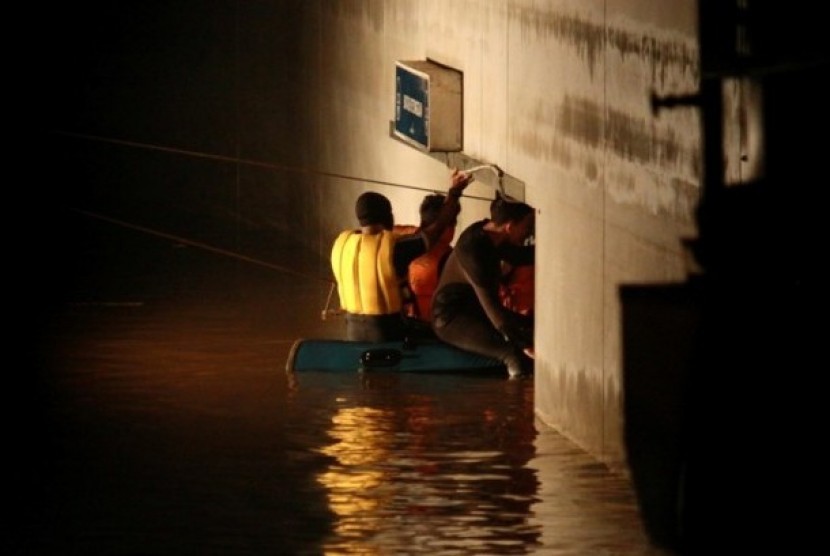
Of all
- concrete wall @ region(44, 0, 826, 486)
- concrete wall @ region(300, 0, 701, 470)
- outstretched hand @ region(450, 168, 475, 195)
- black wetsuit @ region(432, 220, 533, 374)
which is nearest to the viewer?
concrete wall @ region(300, 0, 701, 470)

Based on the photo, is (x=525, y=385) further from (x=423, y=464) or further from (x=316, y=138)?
(x=316, y=138)

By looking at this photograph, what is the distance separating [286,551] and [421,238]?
729 cm

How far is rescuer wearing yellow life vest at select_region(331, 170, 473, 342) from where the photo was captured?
17047 millimetres

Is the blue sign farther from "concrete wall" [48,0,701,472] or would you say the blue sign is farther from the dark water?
the dark water

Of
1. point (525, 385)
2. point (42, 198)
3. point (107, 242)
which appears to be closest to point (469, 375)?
point (525, 385)

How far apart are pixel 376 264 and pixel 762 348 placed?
8.29 m

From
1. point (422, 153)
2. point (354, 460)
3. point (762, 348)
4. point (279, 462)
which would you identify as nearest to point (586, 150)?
point (354, 460)

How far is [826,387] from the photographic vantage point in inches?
335

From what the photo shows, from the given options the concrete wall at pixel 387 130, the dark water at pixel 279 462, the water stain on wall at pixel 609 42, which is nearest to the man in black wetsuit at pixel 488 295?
the dark water at pixel 279 462

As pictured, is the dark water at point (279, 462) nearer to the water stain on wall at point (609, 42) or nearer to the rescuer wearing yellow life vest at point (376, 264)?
the rescuer wearing yellow life vest at point (376, 264)

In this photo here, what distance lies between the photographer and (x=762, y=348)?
8.91 m

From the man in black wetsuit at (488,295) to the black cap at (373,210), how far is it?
0.61 metres

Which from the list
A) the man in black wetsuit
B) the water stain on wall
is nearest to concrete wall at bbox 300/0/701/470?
the water stain on wall

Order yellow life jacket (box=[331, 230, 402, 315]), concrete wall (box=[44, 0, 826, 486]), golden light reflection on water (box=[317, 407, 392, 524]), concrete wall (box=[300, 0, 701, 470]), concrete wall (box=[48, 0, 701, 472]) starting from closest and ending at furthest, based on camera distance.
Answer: concrete wall (box=[300, 0, 701, 470])
concrete wall (box=[44, 0, 826, 486])
golden light reflection on water (box=[317, 407, 392, 524])
concrete wall (box=[48, 0, 701, 472])
yellow life jacket (box=[331, 230, 402, 315])
